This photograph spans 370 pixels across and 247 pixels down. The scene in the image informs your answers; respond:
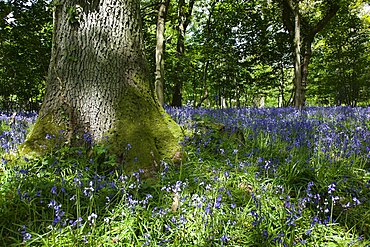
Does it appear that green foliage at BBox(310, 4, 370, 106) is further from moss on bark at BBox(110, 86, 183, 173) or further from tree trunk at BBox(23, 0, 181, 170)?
tree trunk at BBox(23, 0, 181, 170)

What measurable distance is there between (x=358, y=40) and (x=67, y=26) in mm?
20771

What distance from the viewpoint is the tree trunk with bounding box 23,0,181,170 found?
3.10m

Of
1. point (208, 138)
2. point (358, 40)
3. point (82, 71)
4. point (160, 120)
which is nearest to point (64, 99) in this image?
point (82, 71)

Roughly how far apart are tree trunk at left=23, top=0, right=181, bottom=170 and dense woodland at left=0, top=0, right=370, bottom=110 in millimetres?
3151

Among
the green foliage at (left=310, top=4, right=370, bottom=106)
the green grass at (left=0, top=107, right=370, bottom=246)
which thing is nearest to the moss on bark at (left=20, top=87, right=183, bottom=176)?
the green grass at (left=0, top=107, right=370, bottom=246)

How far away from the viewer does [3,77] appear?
32.8 ft

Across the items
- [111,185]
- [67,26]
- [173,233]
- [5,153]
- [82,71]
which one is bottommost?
[173,233]

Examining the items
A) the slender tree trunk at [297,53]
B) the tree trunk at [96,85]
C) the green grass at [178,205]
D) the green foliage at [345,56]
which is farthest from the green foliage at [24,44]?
the green foliage at [345,56]

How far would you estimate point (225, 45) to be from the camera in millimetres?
16234

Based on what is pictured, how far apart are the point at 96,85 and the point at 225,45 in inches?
560

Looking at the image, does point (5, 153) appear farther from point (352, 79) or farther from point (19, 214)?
point (352, 79)

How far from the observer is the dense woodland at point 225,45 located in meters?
8.60

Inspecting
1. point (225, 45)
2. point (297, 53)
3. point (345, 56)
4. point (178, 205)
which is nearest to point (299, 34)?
point (297, 53)

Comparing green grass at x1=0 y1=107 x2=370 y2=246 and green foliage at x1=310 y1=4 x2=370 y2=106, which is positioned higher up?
green foliage at x1=310 y1=4 x2=370 y2=106
